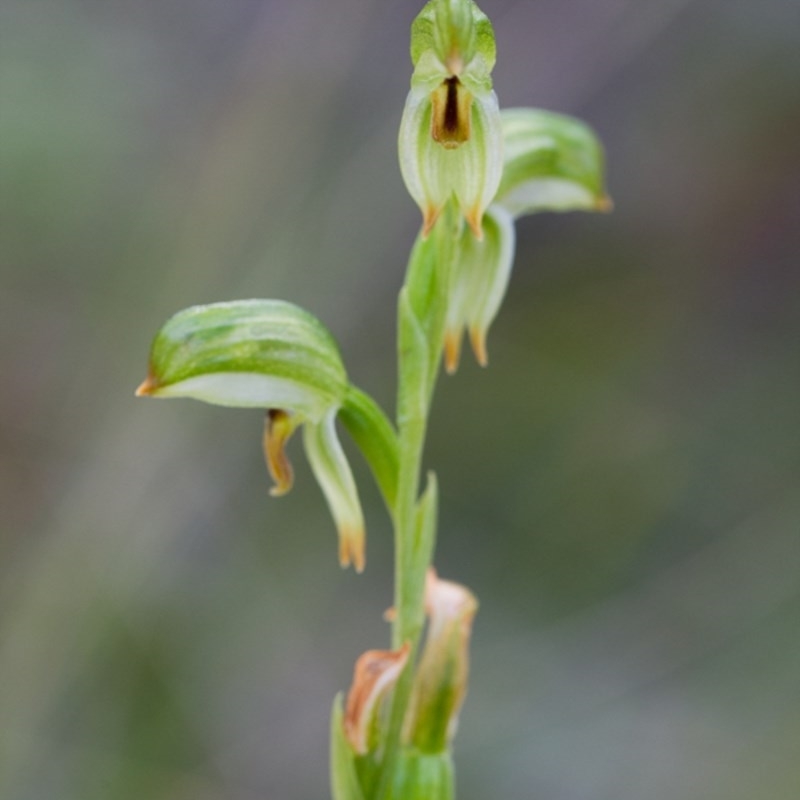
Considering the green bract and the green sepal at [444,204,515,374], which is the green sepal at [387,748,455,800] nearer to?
the green bract

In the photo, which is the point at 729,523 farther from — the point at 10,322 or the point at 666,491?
the point at 10,322

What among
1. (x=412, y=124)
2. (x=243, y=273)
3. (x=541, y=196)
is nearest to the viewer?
(x=412, y=124)

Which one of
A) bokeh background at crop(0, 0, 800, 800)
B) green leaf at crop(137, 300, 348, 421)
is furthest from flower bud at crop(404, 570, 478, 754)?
bokeh background at crop(0, 0, 800, 800)

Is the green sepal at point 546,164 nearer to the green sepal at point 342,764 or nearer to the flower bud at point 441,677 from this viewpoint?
the flower bud at point 441,677

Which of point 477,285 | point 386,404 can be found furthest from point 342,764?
point 386,404

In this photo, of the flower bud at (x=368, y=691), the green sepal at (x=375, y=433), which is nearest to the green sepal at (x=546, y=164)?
the green sepal at (x=375, y=433)

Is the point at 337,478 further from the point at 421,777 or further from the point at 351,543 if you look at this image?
the point at 421,777

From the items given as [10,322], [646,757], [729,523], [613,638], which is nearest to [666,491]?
[729,523]
